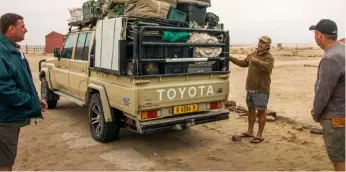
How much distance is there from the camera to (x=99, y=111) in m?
5.79

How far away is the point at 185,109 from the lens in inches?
213

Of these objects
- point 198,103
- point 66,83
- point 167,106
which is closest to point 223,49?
point 198,103

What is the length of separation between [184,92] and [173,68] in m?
0.44

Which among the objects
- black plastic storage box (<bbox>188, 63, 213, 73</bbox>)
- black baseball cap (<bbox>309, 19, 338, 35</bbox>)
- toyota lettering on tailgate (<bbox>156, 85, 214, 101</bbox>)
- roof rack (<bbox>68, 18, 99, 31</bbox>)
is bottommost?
toyota lettering on tailgate (<bbox>156, 85, 214, 101</bbox>)

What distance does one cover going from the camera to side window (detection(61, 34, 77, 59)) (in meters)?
7.39

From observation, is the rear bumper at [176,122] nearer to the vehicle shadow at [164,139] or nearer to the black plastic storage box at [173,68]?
the vehicle shadow at [164,139]

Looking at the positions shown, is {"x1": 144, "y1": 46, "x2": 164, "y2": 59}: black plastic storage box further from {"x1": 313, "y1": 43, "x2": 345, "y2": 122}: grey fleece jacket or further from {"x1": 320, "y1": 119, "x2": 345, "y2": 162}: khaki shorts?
{"x1": 320, "y1": 119, "x2": 345, "y2": 162}: khaki shorts

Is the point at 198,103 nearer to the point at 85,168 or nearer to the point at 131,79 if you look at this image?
the point at 131,79

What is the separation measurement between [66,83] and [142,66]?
10.2ft

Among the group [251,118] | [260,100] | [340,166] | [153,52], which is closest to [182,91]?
[153,52]

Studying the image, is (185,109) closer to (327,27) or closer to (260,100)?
(260,100)

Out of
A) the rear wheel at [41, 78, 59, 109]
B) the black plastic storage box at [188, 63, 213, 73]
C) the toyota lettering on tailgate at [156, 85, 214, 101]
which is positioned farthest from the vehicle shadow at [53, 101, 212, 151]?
the rear wheel at [41, 78, 59, 109]

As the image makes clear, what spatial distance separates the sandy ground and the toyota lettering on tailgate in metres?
0.95

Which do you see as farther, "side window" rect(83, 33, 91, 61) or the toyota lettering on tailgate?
"side window" rect(83, 33, 91, 61)
